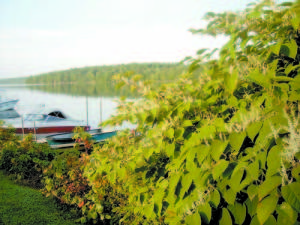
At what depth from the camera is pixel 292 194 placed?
3.91 ft

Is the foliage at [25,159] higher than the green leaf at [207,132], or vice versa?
the green leaf at [207,132]

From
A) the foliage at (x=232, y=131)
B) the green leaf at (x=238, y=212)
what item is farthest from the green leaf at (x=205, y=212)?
the green leaf at (x=238, y=212)

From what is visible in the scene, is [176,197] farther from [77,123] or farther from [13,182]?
[77,123]

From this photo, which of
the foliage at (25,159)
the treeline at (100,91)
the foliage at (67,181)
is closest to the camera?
the treeline at (100,91)

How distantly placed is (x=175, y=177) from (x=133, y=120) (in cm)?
55

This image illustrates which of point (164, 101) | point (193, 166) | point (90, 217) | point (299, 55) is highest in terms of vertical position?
point (299, 55)

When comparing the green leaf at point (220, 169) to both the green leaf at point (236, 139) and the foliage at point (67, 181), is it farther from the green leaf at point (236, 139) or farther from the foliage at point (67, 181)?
the foliage at point (67, 181)

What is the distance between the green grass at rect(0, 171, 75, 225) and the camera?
5156 mm

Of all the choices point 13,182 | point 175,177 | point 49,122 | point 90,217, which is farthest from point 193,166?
point 49,122

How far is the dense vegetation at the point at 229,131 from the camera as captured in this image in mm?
1319

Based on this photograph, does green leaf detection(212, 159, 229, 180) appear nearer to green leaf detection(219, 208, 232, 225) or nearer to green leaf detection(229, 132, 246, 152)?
green leaf detection(229, 132, 246, 152)

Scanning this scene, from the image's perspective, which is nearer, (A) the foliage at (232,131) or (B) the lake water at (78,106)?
(A) the foliage at (232,131)

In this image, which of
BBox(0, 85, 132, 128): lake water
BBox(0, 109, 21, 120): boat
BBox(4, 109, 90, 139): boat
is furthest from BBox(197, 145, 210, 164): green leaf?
BBox(0, 109, 21, 120): boat

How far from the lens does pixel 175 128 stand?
6.72 feet
